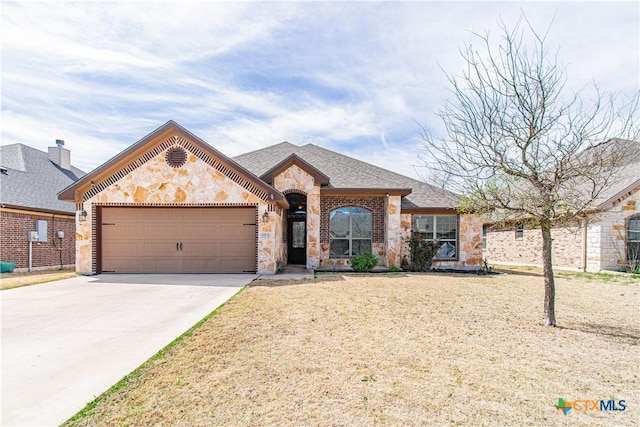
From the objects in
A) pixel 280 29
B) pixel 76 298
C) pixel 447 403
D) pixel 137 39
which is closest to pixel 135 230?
pixel 76 298

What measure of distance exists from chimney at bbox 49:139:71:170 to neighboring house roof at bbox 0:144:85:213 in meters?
0.28

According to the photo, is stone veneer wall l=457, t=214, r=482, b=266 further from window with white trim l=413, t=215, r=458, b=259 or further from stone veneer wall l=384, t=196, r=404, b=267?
stone veneer wall l=384, t=196, r=404, b=267

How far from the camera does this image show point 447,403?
348cm

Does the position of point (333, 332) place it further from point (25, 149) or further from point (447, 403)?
point (25, 149)

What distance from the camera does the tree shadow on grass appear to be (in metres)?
5.77

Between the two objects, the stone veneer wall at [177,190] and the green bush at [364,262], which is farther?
the green bush at [364,262]

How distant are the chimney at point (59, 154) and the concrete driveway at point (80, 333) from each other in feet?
44.9

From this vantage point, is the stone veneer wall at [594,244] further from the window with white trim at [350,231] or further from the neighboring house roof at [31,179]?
the neighboring house roof at [31,179]

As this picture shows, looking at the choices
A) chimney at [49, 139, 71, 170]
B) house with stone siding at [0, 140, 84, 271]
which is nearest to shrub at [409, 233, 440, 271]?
house with stone siding at [0, 140, 84, 271]

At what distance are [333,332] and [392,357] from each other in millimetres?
1284

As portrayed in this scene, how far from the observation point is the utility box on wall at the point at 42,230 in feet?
50.6

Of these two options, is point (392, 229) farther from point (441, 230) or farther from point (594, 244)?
point (594, 244)

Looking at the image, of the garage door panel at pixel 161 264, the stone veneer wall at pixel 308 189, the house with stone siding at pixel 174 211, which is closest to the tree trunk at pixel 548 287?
the house with stone siding at pixel 174 211

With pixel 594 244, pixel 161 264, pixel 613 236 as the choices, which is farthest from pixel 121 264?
pixel 613 236
